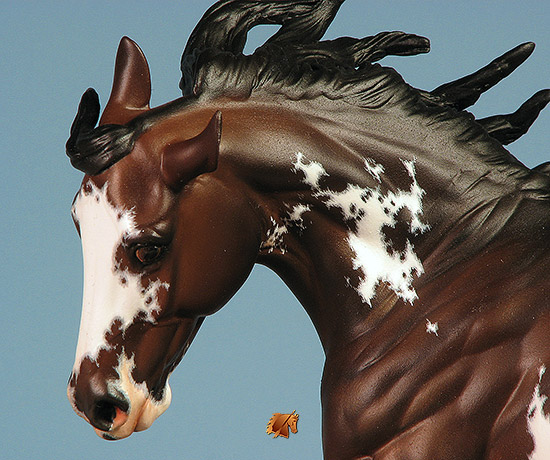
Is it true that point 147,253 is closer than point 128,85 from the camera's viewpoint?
Yes

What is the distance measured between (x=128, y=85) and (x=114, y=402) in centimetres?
40

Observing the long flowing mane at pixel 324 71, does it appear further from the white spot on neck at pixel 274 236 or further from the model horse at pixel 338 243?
the white spot on neck at pixel 274 236

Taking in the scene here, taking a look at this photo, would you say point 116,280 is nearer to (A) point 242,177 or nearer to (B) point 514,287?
(A) point 242,177

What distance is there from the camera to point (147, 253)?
1015 millimetres

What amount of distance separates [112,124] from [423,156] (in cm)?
38

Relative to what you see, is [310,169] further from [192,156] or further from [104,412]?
[104,412]

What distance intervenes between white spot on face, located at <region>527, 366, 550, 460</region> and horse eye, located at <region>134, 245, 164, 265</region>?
1.48ft

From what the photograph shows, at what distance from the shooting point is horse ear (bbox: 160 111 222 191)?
98cm

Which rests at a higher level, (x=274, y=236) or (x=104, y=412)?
(x=274, y=236)

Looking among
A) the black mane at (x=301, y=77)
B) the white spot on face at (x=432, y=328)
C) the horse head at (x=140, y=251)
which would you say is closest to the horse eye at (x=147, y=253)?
the horse head at (x=140, y=251)

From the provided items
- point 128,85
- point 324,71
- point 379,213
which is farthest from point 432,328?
point 128,85

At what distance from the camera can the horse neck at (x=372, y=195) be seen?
106 cm

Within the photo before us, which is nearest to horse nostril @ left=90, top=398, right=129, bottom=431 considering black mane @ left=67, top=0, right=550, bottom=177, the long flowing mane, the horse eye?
the horse eye

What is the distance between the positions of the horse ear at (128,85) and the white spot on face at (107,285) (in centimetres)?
13
